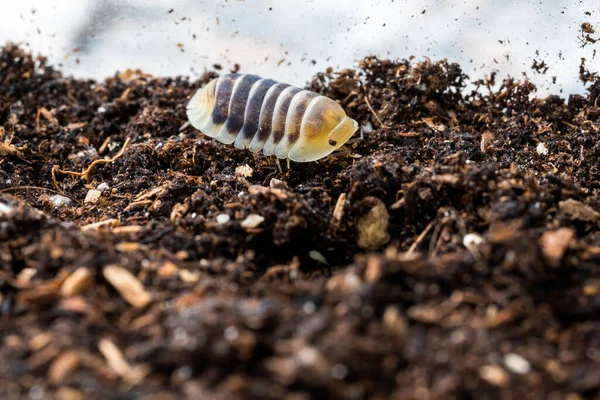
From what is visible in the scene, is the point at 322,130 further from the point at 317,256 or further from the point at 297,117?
the point at 317,256

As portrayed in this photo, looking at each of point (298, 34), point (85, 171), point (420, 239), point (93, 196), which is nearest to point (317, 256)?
point (420, 239)

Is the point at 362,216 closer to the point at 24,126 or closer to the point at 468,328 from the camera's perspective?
the point at 468,328

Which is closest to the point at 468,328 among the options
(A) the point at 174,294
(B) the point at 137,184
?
(A) the point at 174,294

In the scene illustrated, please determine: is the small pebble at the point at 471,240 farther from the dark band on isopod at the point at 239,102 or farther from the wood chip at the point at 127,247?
the dark band on isopod at the point at 239,102

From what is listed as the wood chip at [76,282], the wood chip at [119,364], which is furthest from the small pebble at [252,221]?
the wood chip at [119,364]

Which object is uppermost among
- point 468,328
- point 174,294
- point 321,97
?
point 321,97

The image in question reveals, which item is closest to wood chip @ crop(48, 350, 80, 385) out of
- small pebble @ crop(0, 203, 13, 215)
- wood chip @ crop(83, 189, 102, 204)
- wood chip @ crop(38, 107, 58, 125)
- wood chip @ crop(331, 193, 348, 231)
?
small pebble @ crop(0, 203, 13, 215)
